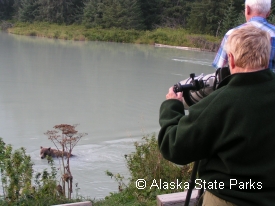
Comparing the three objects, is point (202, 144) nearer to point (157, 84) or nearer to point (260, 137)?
point (260, 137)

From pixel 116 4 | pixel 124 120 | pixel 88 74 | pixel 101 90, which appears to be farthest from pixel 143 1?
pixel 124 120

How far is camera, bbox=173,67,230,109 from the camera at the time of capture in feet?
4.41

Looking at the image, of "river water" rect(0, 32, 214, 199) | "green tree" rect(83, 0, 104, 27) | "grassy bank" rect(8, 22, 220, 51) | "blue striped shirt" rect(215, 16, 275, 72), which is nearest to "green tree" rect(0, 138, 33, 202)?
"river water" rect(0, 32, 214, 199)

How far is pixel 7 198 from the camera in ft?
8.50

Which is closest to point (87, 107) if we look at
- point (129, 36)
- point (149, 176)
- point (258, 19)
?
point (149, 176)

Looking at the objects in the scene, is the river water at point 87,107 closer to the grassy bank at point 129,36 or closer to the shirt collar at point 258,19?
the shirt collar at point 258,19

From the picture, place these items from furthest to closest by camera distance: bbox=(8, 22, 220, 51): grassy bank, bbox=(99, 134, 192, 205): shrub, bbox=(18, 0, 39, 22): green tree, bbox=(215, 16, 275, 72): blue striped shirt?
bbox=(18, 0, 39, 22): green tree, bbox=(8, 22, 220, 51): grassy bank, bbox=(99, 134, 192, 205): shrub, bbox=(215, 16, 275, 72): blue striped shirt

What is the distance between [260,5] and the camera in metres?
1.83

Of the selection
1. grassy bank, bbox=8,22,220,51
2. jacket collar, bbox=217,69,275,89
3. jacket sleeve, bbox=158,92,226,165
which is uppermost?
jacket collar, bbox=217,69,275,89

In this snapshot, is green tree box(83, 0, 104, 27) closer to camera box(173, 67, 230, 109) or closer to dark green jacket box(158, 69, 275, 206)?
camera box(173, 67, 230, 109)

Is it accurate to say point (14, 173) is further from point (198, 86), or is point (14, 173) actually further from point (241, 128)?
point (241, 128)

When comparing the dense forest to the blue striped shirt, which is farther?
the dense forest

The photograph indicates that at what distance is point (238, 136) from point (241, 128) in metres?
0.02

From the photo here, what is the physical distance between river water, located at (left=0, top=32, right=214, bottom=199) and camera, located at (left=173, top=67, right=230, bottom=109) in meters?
2.27
